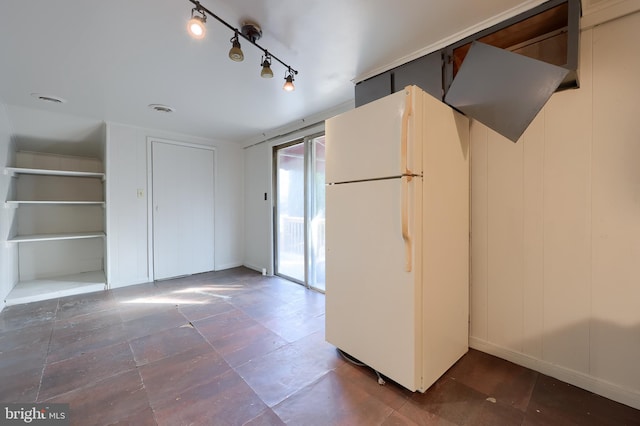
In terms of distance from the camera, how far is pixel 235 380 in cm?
172

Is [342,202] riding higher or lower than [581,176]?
lower

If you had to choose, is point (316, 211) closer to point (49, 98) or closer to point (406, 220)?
point (406, 220)

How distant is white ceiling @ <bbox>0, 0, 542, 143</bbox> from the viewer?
5.02 ft

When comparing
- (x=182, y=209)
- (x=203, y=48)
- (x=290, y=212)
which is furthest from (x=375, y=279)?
(x=182, y=209)

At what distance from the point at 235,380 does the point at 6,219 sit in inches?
143

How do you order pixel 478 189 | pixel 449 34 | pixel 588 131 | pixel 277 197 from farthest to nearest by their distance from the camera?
pixel 277 197 < pixel 478 189 < pixel 449 34 < pixel 588 131

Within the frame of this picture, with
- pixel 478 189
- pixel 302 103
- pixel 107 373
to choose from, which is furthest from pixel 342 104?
pixel 107 373

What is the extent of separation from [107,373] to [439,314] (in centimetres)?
233

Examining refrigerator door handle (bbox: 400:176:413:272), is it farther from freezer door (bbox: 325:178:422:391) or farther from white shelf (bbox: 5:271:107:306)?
white shelf (bbox: 5:271:107:306)

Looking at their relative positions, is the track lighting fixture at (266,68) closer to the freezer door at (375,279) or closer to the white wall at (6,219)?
the freezer door at (375,279)

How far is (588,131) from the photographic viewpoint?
5.13ft

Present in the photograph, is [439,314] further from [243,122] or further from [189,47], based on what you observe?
[243,122]

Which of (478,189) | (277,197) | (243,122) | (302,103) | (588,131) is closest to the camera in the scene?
(588,131)

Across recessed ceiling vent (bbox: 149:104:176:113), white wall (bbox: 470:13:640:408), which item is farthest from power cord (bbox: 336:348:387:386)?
recessed ceiling vent (bbox: 149:104:176:113)
